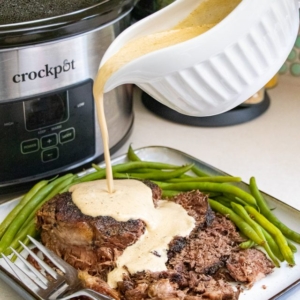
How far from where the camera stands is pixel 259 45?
85 centimetres

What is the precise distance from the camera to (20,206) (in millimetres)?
1067

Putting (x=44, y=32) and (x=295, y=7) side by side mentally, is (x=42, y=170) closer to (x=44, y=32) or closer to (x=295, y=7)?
(x=44, y=32)

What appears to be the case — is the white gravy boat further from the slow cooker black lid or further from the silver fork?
the silver fork

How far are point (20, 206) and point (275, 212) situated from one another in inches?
18.2

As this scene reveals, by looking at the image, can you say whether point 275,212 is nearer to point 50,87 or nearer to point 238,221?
point 238,221

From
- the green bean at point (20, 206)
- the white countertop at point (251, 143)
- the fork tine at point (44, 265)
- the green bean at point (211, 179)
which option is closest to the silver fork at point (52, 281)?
the fork tine at point (44, 265)

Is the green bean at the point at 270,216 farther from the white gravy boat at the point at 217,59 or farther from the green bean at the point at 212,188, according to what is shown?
the white gravy boat at the point at 217,59

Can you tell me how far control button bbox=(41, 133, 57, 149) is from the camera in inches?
43.7

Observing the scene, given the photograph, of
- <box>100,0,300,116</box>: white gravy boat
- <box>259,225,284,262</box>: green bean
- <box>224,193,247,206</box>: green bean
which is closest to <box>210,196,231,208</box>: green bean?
<box>224,193,247,206</box>: green bean

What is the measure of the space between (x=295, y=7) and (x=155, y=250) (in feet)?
1.43

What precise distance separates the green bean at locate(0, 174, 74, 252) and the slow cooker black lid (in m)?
0.27

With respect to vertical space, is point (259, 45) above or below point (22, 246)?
above

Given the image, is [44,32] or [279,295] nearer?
[279,295]

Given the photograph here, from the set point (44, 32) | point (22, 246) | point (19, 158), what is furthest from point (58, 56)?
point (22, 246)
